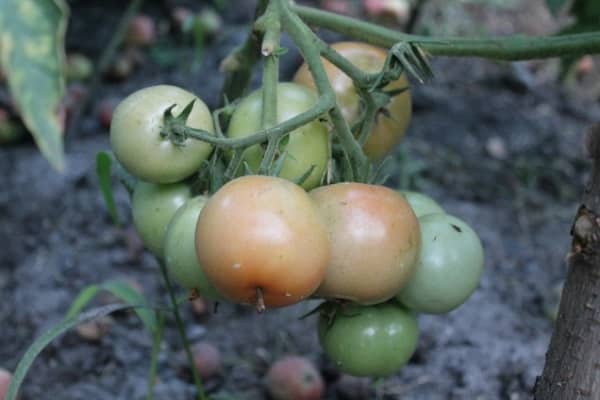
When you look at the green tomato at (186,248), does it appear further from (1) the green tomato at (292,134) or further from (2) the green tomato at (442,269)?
(2) the green tomato at (442,269)

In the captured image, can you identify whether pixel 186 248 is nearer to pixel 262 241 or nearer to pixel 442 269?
pixel 262 241

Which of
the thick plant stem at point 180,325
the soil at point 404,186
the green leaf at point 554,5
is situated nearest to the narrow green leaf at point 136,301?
the thick plant stem at point 180,325

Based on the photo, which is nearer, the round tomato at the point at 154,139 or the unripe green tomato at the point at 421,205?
the round tomato at the point at 154,139

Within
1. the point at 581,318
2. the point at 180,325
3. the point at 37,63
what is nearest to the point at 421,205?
the point at 581,318

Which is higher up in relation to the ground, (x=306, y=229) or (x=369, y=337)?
(x=306, y=229)

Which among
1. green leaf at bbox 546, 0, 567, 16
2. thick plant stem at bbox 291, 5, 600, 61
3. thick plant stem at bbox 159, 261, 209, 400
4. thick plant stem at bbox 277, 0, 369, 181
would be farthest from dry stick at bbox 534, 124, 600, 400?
green leaf at bbox 546, 0, 567, 16

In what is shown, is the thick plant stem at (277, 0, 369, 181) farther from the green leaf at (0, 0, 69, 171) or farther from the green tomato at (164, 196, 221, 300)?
the green leaf at (0, 0, 69, 171)
